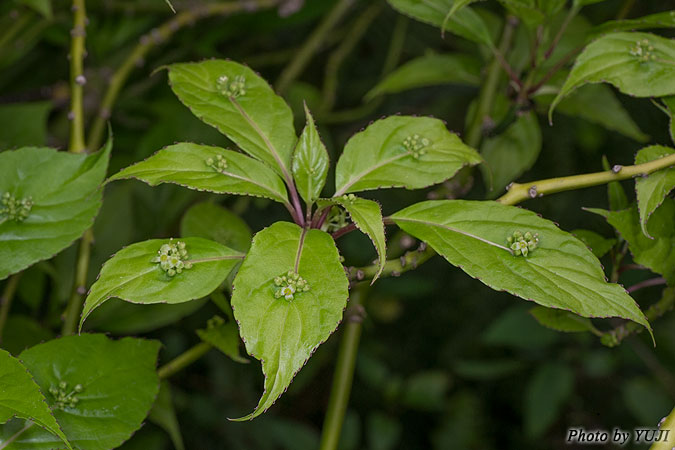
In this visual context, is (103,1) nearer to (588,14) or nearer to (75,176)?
(75,176)

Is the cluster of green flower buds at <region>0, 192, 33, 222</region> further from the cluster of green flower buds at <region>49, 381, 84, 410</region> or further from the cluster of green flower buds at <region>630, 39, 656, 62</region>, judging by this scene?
the cluster of green flower buds at <region>630, 39, 656, 62</region>

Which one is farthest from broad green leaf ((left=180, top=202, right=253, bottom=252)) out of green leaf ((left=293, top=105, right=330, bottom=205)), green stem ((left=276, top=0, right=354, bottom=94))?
green stem ((left=276, top=0, right=354, bottom=94))

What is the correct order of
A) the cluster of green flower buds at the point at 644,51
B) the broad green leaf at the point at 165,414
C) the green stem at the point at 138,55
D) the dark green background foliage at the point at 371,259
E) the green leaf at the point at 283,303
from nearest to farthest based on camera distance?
1. the green leaf at the point at 283,303
2. the cluster of green flower buds at the point at 644,51
3. the broad green leaf at the point at 165,414
4. the green stem at the point at 138,55
5. the dark green background foliage at the point at 371,259

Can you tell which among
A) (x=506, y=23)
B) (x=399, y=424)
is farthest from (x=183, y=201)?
(x=399, y=424)

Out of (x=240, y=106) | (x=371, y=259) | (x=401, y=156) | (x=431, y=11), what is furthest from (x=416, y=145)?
(x=371, y=259)

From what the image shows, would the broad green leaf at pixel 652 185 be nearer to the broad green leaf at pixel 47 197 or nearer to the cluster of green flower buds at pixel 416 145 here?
the cluster of green flower buds at pixel 416 145

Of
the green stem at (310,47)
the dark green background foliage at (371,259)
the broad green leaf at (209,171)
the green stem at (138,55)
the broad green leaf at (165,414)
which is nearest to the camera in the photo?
the broad green leaf at (209,171)

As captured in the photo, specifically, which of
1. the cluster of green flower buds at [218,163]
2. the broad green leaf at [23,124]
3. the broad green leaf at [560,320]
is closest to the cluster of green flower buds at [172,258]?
the cluster of green flower buds at [218,163]
